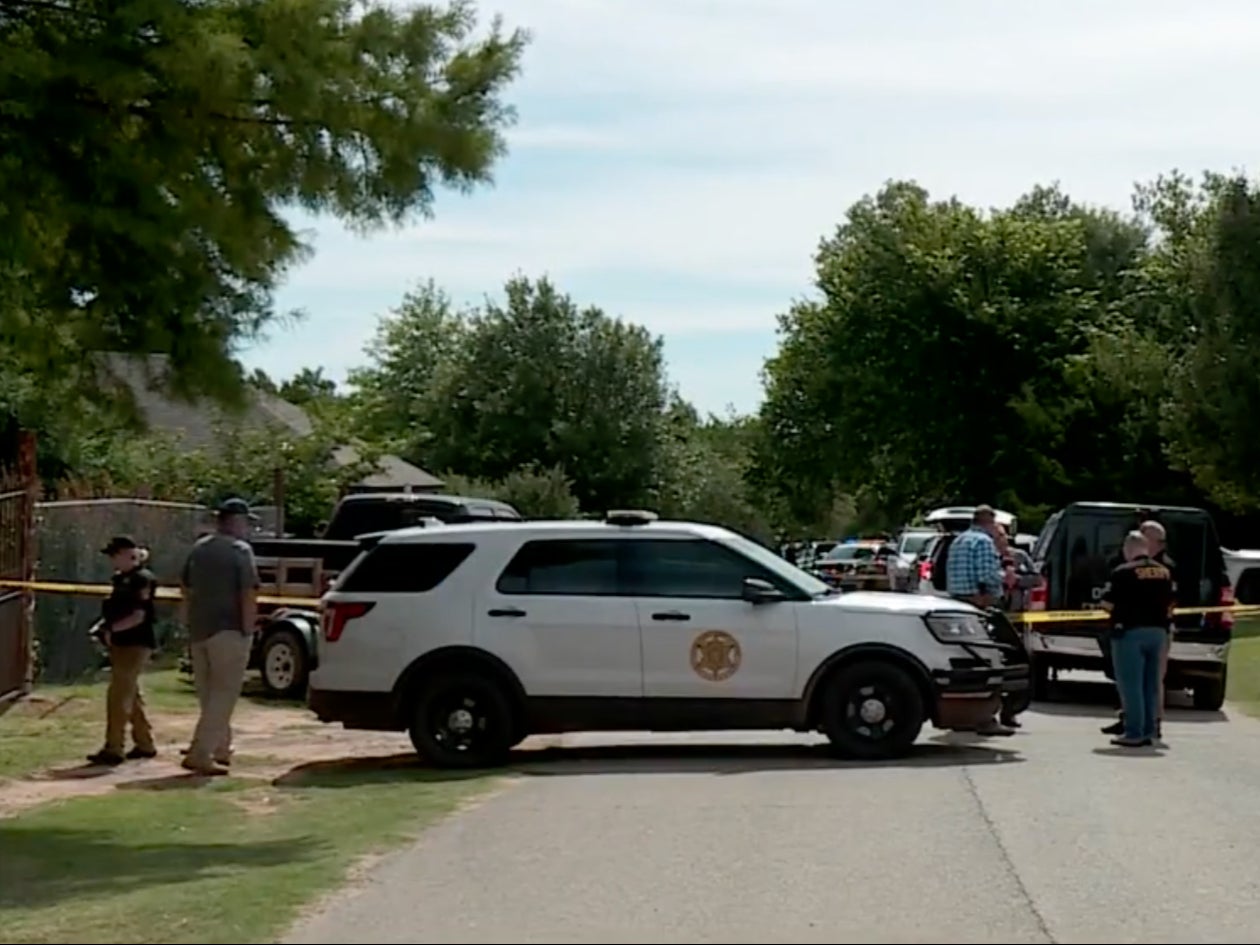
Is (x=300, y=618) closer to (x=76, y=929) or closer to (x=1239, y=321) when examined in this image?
(x=76, y=929)

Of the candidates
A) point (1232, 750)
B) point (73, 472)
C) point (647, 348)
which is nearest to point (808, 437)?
point (647, 348)

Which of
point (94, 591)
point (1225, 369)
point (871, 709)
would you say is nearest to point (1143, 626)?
point (871, 709)

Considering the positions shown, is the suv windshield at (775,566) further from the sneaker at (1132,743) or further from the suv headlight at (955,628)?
the sneaker at (1132,743)

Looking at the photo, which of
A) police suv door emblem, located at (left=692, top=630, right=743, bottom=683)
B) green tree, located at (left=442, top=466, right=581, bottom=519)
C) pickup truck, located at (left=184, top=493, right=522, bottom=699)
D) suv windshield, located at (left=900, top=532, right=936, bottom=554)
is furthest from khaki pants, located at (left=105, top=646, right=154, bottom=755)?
green tree, located at (left=442, top=466, right=581, bottom=519)

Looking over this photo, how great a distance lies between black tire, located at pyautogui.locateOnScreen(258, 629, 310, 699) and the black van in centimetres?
716

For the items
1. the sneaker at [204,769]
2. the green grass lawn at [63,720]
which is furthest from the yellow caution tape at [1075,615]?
the sneaker at [204,769]

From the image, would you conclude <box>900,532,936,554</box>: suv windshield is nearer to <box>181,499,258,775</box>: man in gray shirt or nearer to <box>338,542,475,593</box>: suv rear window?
<box>338,542,475,593</box>: suv rear window

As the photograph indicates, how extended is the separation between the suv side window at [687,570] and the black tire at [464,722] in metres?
1.31

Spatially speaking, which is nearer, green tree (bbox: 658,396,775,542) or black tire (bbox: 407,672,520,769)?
black tire (bbox: 407,672,520,769)

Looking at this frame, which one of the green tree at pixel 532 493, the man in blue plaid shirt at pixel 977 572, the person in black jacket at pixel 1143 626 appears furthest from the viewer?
the green tree at pixel 532 493

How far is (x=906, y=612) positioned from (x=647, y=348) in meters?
49.2

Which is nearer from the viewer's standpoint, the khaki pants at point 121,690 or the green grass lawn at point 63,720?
the khaki pants at point 121,690

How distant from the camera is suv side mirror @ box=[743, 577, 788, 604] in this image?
15906 mm

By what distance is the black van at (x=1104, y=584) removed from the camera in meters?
21.1
